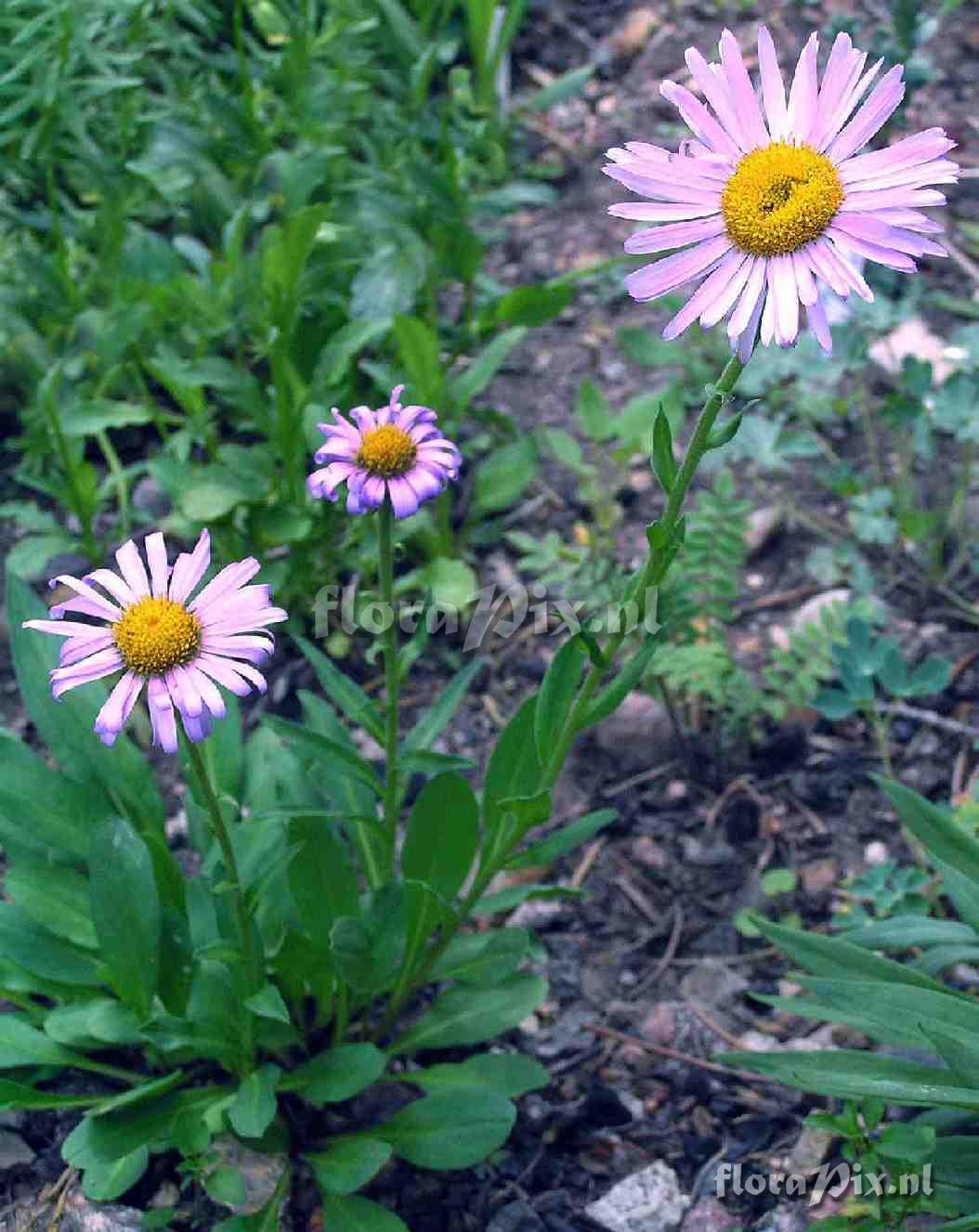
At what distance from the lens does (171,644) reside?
1.58m

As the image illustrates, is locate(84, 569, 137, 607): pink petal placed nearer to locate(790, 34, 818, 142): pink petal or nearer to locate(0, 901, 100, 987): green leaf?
locate(0, 901, 100, 987): green leaf

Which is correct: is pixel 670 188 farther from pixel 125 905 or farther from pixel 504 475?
pixel 504 475

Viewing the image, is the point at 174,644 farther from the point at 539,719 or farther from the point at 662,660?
the point at 662,660

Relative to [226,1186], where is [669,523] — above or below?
above

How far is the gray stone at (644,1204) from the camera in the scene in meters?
2.14

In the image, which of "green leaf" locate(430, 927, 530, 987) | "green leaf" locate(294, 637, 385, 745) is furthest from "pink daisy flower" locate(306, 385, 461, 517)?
"green leaf" locate(430, 927, 530, 987)

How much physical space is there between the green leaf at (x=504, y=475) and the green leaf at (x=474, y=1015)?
4.15ft

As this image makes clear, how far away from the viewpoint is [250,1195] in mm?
2092

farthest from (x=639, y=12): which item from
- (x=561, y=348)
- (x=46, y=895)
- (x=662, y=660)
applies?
(x=46, y=895)

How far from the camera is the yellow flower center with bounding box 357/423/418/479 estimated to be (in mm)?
1817

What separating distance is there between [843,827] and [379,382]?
1420 millimetres

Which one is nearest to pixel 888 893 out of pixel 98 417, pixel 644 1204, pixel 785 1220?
pixel 785 1220

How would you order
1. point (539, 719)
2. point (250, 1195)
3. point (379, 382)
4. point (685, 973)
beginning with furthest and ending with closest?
point (379, 382) < point (685, 973) < point (250, 1195) < point (539, 719)

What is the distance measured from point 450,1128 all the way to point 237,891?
57 cm
